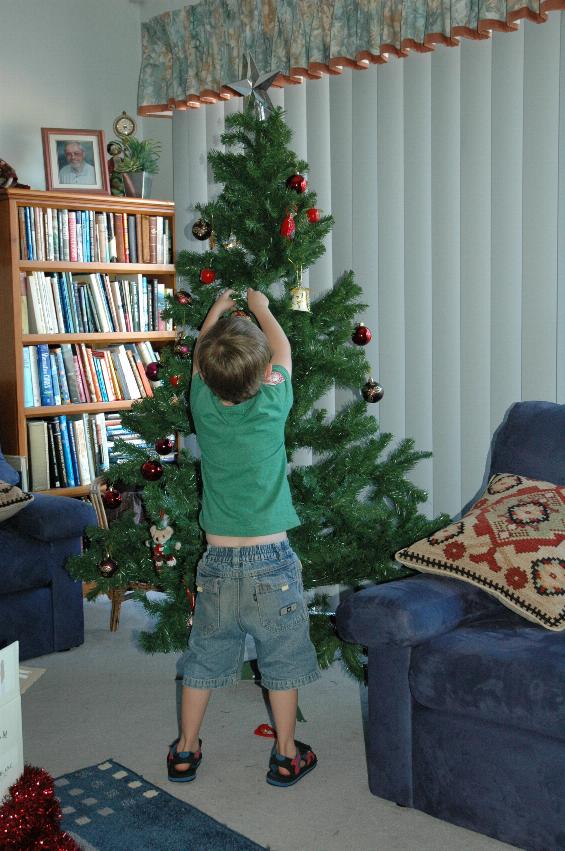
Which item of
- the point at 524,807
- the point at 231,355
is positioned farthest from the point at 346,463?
the point at 524,807

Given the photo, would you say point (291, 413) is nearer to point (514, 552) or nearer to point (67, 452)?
point (514, 552)

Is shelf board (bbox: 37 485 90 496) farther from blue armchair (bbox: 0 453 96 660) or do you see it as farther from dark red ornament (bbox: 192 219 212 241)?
dark red ornament (bbox: 192 219 212 241)

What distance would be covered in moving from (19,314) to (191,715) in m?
2.22

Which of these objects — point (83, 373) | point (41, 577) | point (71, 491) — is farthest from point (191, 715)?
point (83, 373)

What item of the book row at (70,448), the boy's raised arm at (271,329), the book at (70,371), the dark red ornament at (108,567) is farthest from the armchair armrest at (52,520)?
the boy's raised arm at (271,329)

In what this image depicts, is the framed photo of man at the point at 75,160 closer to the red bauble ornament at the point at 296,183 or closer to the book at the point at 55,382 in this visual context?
the book at the point at 55,382

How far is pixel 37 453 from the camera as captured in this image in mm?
4090

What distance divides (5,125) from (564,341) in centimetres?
274

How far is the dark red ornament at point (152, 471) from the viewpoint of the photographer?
2.71 m

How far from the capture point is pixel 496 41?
10.5ft

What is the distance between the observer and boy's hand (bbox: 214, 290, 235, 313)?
254 centimetres

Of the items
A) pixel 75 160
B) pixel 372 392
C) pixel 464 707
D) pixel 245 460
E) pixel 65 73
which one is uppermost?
pixel 65 73

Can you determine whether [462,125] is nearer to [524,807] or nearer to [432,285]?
[432,285]

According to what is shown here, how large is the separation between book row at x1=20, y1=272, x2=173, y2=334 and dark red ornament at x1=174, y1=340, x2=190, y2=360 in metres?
1.20
